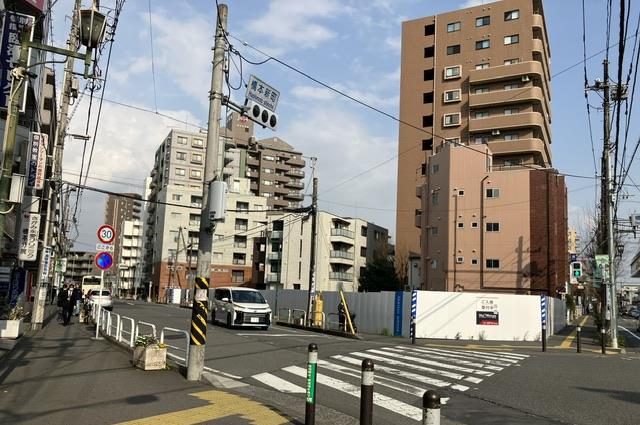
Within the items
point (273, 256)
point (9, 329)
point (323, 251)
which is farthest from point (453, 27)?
point (9, 329)

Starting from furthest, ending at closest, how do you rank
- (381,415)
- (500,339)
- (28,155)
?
(500,339) → (28,155) → (381,415)

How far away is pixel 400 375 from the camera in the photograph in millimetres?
11203

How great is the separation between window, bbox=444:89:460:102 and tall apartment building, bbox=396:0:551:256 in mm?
85

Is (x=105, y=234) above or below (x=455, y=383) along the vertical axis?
above

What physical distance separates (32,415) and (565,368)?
12282 millimetres

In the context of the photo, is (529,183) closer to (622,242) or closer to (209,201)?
(622,242)

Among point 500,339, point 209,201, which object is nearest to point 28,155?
point 209,201

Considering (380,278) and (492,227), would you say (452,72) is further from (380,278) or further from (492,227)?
(380,278)

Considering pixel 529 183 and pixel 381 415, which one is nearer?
pixel 381 415

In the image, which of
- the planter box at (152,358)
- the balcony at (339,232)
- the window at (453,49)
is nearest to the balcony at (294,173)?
the balcony at (339,232)

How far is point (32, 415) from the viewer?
6.69 m

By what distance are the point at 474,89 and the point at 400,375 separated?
49.6 m

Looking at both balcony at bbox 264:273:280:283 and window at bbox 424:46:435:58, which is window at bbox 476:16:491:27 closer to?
window at bbox 424:46:435:58

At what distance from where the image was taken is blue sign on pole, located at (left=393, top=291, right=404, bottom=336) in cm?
2492
